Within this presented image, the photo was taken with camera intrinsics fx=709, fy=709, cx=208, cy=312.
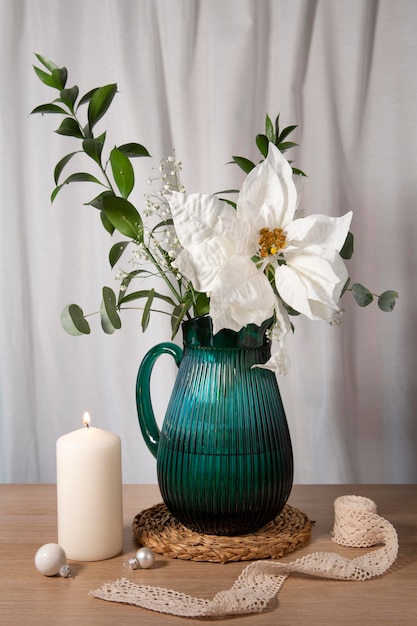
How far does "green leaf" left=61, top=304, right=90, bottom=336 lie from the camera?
2.84 feet

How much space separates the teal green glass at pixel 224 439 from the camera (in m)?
0.85

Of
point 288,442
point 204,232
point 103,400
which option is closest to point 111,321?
point 204,232

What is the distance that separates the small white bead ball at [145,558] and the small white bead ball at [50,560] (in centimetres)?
9

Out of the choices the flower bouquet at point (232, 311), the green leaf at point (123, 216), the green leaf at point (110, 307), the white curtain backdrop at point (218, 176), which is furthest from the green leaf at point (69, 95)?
the white curtain backdrop at point (218, 176)

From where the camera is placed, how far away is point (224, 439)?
0.85 m

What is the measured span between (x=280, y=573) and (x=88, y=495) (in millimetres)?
242

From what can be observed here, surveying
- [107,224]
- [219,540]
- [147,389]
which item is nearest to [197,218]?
[107,224]

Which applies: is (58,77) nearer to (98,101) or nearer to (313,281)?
(98,101)

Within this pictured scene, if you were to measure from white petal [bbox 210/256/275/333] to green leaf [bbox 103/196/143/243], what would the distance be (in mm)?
150

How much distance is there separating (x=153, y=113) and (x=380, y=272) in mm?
495

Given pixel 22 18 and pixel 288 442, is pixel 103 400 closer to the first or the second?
pixel 288 442

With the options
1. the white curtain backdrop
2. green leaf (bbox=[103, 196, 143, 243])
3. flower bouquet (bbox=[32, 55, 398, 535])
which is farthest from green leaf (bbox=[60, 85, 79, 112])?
the white curtain backdrop

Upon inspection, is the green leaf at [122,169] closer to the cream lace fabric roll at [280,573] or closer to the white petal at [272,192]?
the white petal at [272,192]

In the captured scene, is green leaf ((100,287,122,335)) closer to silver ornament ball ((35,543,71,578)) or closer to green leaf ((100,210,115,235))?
green leaf ((100,210,115,235))
